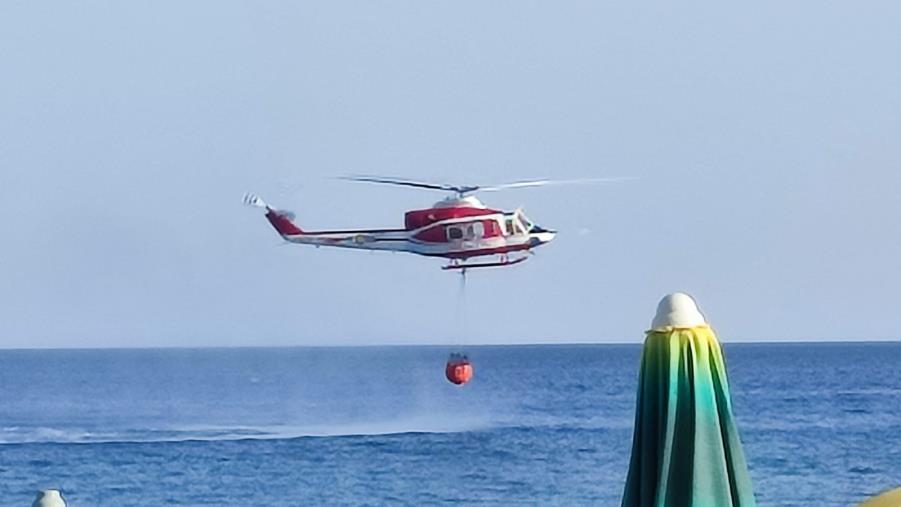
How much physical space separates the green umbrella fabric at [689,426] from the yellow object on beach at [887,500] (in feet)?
3.27

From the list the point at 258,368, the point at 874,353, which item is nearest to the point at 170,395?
the point at 258,368

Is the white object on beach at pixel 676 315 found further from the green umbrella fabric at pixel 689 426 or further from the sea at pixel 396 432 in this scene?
the sea at pixel 396 432

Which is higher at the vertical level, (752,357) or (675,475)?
(752,357)

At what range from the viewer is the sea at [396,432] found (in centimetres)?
2792

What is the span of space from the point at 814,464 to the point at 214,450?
11.2 meters

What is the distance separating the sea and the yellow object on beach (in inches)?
821

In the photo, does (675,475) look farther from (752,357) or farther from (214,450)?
(752,357)

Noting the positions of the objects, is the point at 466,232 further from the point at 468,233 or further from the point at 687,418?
the point at 687,418

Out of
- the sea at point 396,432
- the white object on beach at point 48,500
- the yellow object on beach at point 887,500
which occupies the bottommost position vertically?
the yellow object on beach at point 887,500

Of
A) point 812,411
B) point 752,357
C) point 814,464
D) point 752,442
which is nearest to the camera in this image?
point 814,464

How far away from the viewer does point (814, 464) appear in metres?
28.6

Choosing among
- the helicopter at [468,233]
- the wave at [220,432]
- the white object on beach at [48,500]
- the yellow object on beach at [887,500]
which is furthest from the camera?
the wave at [220,432]

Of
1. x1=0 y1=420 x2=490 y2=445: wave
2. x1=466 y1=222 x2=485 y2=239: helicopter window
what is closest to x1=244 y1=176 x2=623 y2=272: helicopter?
x1=466 y1=222 x2=485 y2=239: helicopter window

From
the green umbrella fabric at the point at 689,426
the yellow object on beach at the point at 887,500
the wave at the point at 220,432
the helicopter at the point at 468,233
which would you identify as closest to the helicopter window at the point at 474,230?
the helicopter at the point at 468,233
